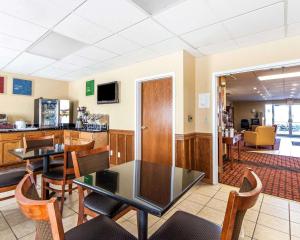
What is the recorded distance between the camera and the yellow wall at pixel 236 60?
9.07 ft

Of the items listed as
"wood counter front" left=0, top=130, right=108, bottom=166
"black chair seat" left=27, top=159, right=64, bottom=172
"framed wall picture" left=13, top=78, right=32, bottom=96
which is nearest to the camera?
"black chair seat" left=27, top=159, right=64, bottom=172

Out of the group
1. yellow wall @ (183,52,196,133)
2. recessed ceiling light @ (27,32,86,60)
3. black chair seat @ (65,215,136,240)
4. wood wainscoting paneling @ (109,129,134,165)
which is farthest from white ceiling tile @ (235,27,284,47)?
black chair seat @ (65,215,136,240)

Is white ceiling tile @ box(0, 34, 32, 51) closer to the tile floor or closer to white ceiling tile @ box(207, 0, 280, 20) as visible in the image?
the tile floor

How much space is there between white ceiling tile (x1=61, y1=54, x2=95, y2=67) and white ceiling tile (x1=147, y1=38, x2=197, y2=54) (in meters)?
1.54

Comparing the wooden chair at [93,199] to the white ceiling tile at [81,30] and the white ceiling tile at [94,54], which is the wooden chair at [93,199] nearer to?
the white ceiling tile at [81,30]

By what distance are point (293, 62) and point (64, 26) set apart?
328 centimetres

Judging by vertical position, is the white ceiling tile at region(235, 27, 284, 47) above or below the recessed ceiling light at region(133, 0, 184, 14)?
below

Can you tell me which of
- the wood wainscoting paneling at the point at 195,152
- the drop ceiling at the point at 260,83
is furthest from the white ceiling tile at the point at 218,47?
the drop ceiling at the point at 260,83

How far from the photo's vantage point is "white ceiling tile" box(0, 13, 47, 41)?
2.32m

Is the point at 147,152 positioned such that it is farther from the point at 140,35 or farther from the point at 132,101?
the point at 140,35

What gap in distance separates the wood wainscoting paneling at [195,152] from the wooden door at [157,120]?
0.96 ft

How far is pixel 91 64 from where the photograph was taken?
4203 millimetres

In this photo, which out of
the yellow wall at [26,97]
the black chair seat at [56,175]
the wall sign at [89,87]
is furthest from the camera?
the wall sign at [89,87]

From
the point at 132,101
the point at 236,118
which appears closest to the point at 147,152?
the point at 132,101
